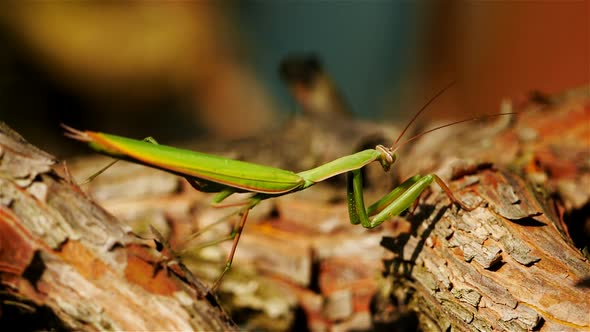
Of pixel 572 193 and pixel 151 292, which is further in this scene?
pixel 572 193

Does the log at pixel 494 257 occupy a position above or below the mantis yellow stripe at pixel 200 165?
below

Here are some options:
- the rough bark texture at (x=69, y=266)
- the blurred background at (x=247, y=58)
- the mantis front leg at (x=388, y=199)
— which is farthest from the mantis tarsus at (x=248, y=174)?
the blurred background at (x=247, y=58)

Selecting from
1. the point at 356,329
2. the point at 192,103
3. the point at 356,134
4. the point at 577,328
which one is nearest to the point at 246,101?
the point at 192,103

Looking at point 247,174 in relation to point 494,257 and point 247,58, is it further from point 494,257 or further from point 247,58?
point 247,58

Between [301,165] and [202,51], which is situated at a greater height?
[202,51]

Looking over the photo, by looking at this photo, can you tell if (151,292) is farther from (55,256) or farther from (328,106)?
(328,106)

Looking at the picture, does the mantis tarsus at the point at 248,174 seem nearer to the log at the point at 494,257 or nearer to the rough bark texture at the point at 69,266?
the log at the point at 494,257

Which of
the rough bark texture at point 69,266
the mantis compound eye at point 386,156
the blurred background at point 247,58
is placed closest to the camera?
the rough bark texture at point 69,266
